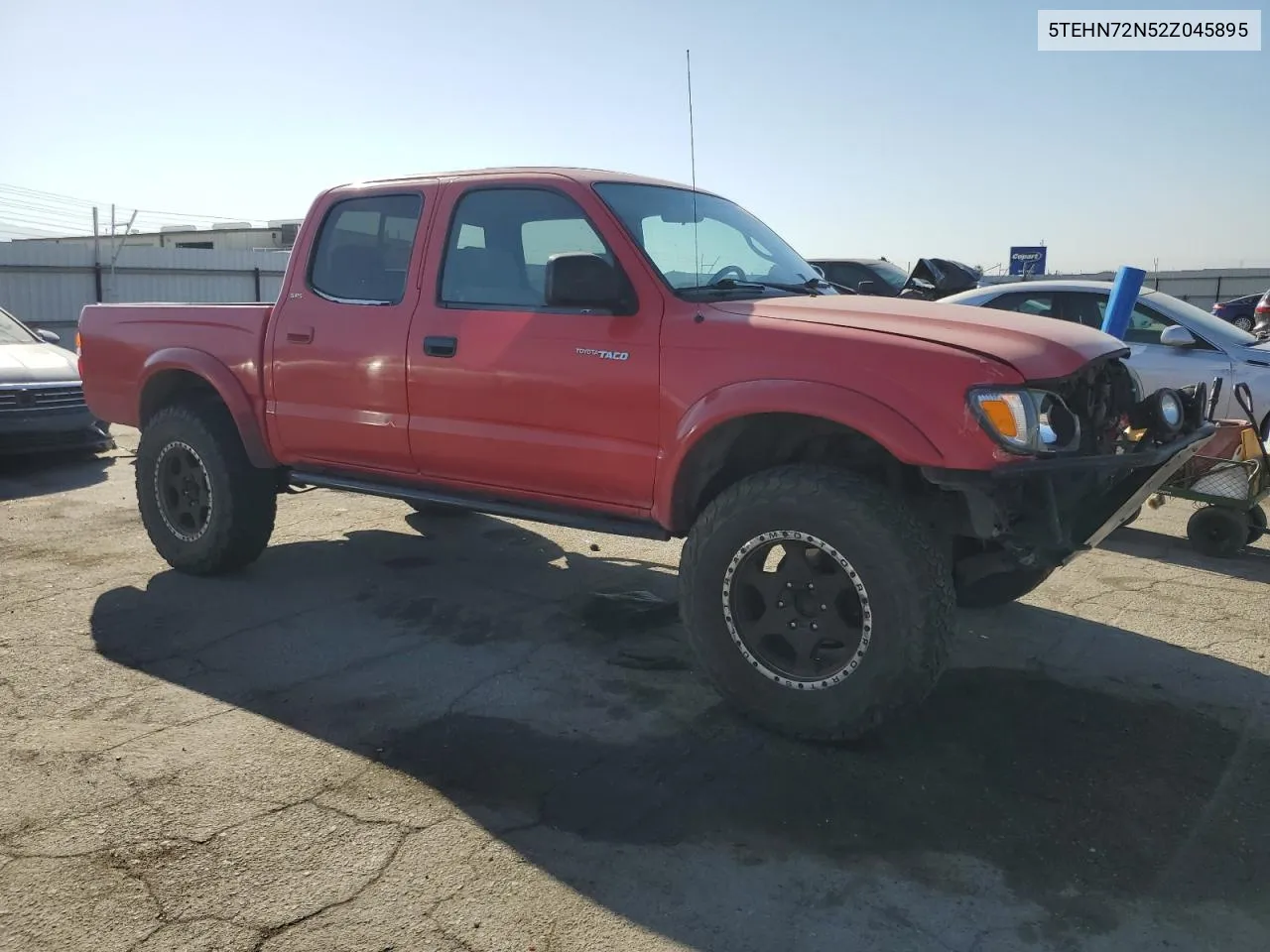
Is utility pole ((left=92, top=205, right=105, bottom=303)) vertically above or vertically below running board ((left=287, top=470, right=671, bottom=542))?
above

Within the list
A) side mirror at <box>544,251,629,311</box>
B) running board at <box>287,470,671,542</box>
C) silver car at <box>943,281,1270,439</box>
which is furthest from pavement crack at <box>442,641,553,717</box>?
silver car at <box>943,281,1270,439</box>

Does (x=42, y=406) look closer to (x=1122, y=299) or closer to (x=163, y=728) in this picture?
(x=163, y=728)

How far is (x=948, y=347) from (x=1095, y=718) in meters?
1.57

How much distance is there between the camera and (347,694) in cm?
394

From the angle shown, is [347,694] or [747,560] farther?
[347,694]

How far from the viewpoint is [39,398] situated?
8.36m

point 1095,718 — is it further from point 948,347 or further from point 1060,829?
point 948,347

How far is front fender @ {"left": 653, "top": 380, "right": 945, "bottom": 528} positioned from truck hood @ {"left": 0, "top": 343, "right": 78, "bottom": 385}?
21.0 feet

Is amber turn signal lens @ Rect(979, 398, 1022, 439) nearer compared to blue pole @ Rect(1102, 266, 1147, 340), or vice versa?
amber turn signal lens @ Rect(979, 398, 1022, 439)

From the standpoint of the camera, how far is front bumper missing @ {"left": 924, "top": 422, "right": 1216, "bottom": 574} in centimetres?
325

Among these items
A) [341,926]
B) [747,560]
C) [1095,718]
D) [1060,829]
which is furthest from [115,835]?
[1095,718]

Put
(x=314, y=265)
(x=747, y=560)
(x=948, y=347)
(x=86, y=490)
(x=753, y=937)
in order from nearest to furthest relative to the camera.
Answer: (x=753, y=937), (x=948, y=347), (x=747, y=560), (x=314, y=265), (x=86, y=490)

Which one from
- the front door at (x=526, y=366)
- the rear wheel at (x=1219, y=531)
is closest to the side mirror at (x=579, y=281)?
the front door at (x=526, y=366)

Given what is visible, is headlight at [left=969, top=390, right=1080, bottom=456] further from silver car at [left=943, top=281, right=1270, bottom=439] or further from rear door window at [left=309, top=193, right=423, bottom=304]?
silver car at [left=943, top=281, right=1270, bottom=439]
